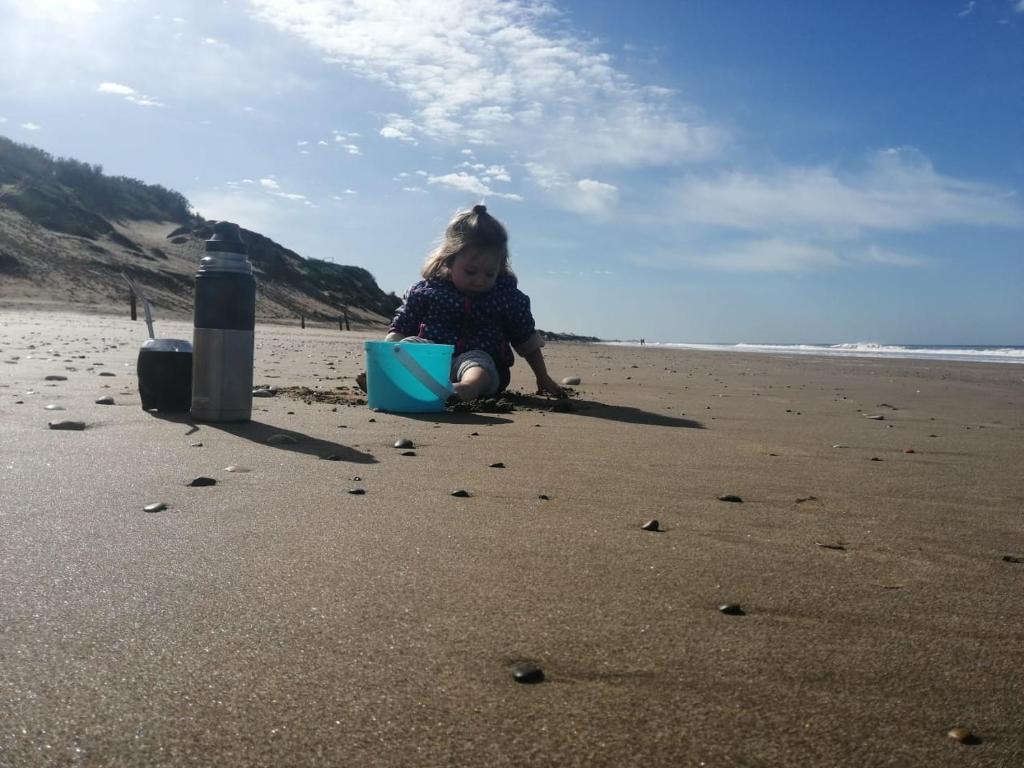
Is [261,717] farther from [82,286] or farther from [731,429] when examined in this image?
[82,286]

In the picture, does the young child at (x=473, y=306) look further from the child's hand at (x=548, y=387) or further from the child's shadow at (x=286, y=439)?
the child's shadow at (x=286, y=439)

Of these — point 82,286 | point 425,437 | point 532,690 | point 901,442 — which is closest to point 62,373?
point 425,437

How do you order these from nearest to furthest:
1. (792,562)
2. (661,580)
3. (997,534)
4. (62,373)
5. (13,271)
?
(661,580)
(792,562)
(997,534)
(62,373)
(13,271)

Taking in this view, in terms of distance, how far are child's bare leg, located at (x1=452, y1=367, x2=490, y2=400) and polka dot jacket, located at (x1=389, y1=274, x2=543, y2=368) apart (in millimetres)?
431

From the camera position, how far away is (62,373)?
5.97 meters

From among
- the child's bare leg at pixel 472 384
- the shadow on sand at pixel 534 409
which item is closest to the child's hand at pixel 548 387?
the shadow on sand at pixel 534 409

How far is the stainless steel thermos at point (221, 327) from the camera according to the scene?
3.88m

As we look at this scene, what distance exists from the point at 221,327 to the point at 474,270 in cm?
199

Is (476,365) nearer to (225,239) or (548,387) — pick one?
(548,387)

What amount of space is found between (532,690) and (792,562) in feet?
2.98

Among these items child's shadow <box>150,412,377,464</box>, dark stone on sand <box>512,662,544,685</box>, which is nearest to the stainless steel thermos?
child's shadow <box>150,412,377,464</box>

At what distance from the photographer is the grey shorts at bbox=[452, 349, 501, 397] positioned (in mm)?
5297

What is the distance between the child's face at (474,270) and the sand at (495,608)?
2.34 meters

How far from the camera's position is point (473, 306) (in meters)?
5.61
